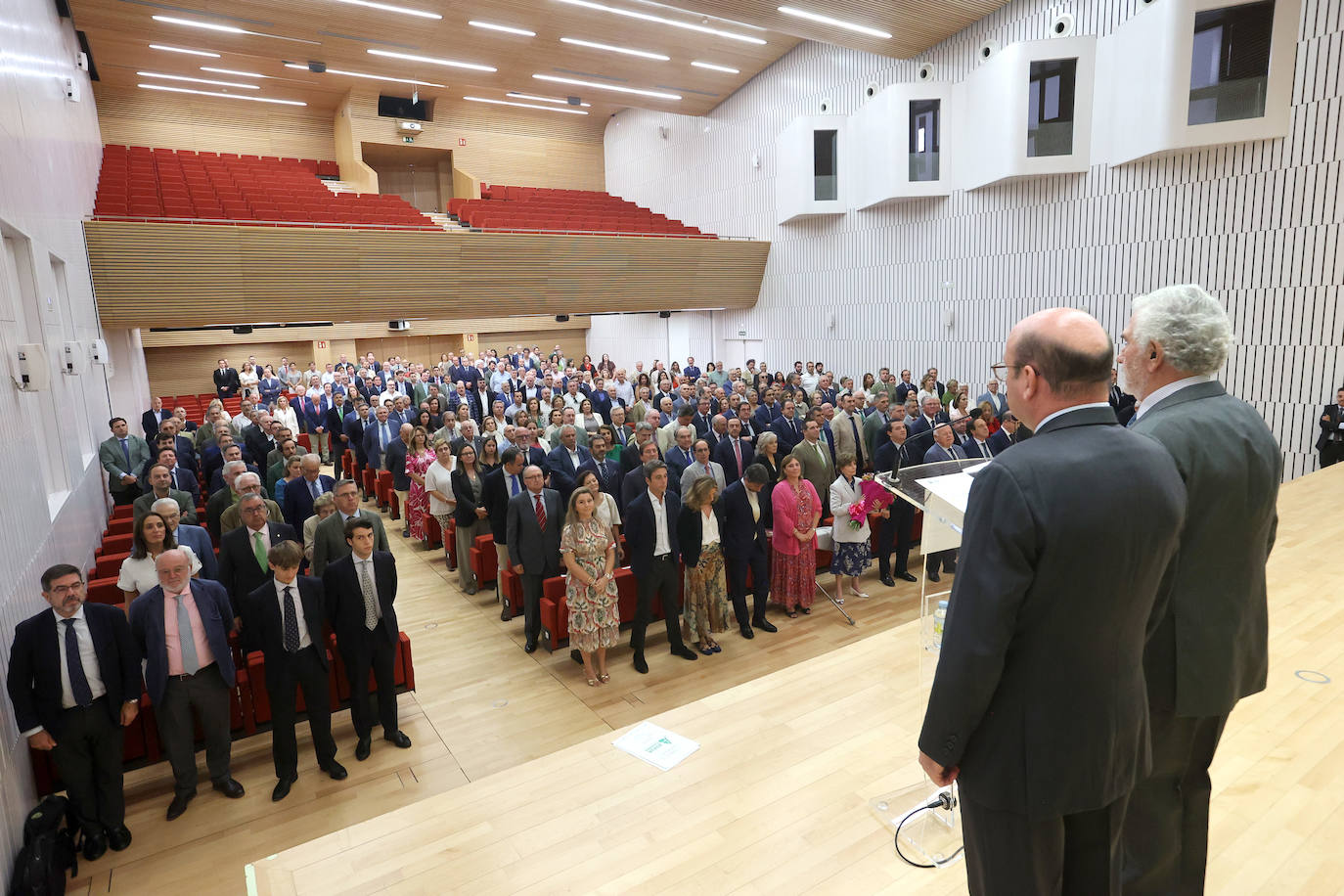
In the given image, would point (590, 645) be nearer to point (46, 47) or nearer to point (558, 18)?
point (46, 47)

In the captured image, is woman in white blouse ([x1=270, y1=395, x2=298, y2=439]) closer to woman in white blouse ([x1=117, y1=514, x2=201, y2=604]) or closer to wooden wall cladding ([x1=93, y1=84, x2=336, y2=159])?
woman in white blouse ([x1=117, y1=514, x2=201, y2=604])

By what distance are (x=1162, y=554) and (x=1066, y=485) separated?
29cm

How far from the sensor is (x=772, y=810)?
316 centimetres

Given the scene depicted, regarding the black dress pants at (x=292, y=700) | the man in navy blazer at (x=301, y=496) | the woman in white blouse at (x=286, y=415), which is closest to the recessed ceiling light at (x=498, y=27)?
the woman in white blouse at (x=286, y=415)

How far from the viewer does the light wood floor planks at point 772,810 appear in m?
2.78

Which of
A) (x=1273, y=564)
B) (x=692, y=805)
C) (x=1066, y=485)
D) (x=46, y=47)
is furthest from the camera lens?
(x=46, y=47)

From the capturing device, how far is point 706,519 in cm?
597

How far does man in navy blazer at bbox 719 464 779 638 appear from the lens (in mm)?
6301

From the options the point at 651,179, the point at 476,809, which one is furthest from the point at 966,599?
the point at 651,179

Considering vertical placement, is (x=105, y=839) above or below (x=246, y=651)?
below

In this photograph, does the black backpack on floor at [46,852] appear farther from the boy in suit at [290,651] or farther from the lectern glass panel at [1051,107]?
the lectern glass panel at [1051,107]

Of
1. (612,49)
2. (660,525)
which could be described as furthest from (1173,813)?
(612,49)

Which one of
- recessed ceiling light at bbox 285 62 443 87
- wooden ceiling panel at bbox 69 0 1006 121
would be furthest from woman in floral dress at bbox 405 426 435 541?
recessed ceiling light at bbox 285 62 443 87

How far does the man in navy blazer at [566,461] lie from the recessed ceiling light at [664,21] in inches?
373
